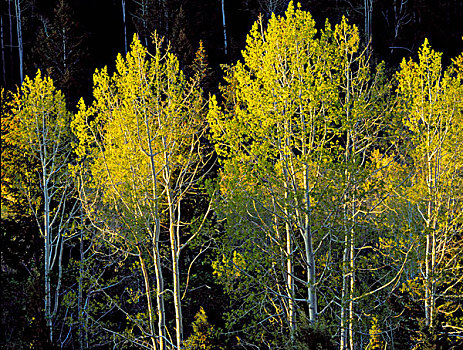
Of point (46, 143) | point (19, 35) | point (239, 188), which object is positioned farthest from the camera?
point (19, 35)

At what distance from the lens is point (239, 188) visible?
10.8 meters

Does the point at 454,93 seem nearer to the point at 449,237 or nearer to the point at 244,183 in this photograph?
the point at 449,237

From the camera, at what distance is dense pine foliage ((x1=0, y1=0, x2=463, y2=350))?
34.4 feet

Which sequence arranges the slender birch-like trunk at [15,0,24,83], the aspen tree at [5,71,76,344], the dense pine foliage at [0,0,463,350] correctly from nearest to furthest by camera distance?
the dense pine foliage at [0,0,463,350]
the aspen tree at [5,71,76,344]
the slender birch-like trunk at [15,0,24,83]

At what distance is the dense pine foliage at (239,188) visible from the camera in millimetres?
10477

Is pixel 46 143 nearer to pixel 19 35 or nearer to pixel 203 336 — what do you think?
pixel 203 336

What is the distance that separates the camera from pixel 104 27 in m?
40.7

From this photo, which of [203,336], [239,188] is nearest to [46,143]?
[203,336]

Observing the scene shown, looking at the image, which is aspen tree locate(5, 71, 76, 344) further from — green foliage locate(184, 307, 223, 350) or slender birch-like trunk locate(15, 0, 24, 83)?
slender birch-like trunk locate(15, 0, 24, 83)

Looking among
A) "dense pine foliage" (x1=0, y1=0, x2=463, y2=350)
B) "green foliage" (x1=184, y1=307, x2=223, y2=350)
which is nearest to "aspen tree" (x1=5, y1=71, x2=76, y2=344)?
"dense pine foliage" (x1=0, y1=0, x2=463, y2=350)

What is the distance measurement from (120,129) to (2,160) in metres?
9.69

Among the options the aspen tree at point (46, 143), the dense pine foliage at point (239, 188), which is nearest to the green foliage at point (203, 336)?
the dense pine foliage at point (239, 188)

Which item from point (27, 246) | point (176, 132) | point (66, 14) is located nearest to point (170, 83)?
point (176, 132)

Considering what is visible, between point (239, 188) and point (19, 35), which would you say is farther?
point (19, 35)
